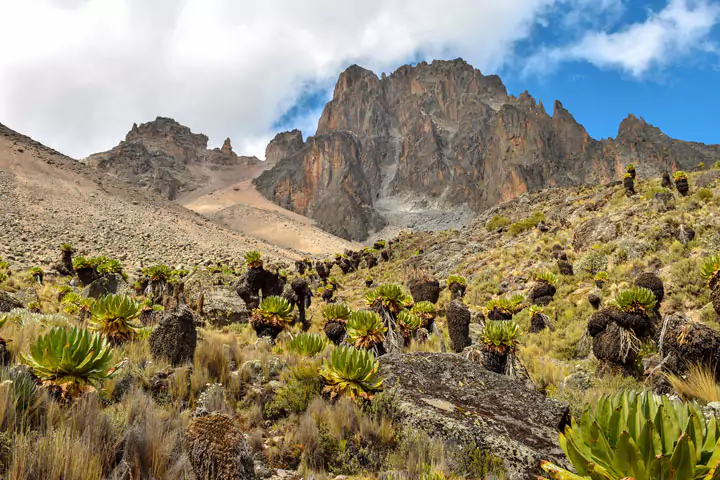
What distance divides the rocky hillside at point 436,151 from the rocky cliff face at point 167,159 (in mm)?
22941

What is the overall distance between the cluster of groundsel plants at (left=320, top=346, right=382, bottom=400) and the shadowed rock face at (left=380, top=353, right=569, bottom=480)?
0.37m

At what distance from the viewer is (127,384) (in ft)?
13.0

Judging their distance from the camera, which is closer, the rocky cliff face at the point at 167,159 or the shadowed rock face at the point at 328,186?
the shadowed rock face at the point at 328,186

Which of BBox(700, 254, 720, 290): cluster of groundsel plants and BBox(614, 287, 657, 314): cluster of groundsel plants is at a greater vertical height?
BBox(700, 254, 720, 290): cluster of groundsel plants

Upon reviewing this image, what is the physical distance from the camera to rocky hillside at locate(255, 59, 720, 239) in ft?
322

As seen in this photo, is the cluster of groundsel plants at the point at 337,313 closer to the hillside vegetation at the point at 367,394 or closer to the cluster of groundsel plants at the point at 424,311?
the hillside vegetation at the point at 367,394

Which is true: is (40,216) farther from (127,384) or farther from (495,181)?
(495,181)

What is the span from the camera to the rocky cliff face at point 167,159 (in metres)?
123

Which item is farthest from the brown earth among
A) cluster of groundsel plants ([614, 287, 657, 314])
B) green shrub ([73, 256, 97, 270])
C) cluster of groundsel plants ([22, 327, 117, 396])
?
cluster of groundsel plants ([614, 287, 657, 314])

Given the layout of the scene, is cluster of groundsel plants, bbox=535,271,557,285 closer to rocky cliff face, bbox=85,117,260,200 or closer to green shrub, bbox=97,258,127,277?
green shrub, bbox=97,258,127,277

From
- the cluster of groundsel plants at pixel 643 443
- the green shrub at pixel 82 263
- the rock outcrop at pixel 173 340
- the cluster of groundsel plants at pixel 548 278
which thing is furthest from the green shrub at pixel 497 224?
the cluster of groundsel plants at pixel 643 443

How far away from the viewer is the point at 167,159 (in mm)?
136375

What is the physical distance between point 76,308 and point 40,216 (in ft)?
136

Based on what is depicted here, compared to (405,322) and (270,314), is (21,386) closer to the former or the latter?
(270,314)
